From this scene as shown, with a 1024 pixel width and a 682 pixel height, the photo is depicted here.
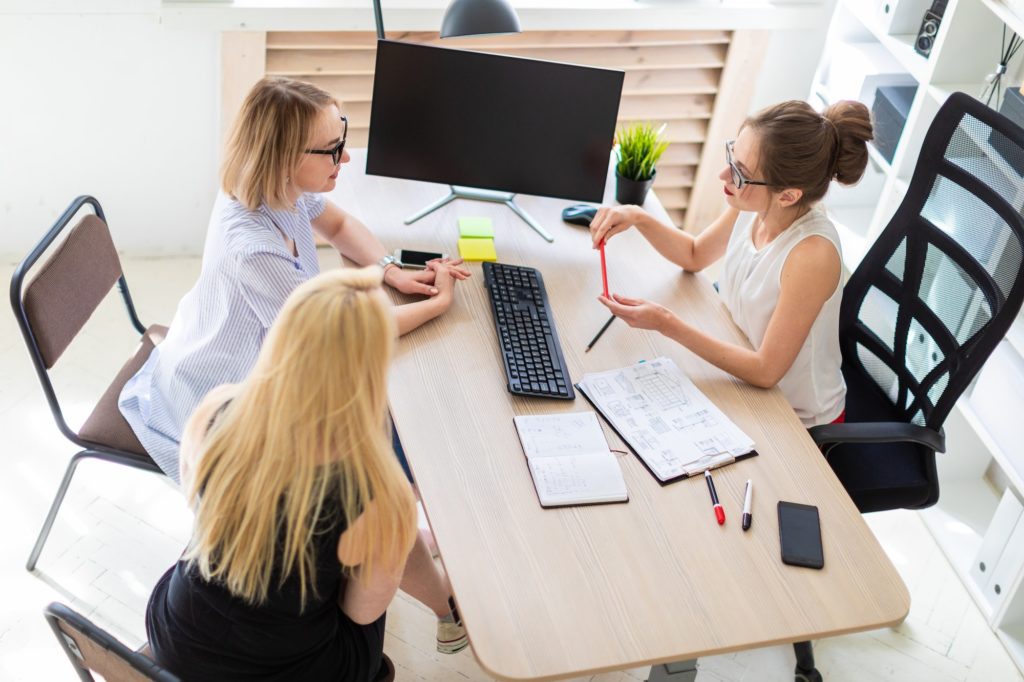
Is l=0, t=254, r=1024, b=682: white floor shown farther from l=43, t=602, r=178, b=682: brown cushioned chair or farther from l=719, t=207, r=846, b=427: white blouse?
l=43, t=602, r=178, b=682: brown cushioned chair

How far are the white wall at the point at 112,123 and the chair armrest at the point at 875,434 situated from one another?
2.09 metres

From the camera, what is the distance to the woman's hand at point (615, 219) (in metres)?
2.36

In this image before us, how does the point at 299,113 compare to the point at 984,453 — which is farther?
the point at 984,453

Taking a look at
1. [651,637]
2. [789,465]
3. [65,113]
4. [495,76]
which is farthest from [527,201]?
[65,113]

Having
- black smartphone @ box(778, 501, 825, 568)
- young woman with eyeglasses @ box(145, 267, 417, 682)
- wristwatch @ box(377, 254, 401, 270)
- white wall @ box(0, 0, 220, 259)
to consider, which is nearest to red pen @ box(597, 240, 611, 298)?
wristwatch @ box(377, 254, 401, 270)

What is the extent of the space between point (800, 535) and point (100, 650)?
1124 millimetres

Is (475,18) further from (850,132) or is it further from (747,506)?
(747,506)

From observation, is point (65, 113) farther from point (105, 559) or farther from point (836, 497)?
point (836, 497)

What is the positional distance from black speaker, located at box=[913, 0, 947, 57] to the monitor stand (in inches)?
48.3

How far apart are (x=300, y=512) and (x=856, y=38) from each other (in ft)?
8.42

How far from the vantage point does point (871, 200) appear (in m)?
3.33

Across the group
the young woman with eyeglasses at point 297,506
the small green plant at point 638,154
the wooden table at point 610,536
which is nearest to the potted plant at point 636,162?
the small green plant at point 638,154

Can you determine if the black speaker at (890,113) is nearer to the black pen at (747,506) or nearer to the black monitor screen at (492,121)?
the black monitor screen at (492,121)

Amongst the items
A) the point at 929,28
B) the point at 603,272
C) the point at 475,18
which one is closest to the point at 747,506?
the point at 603,272
